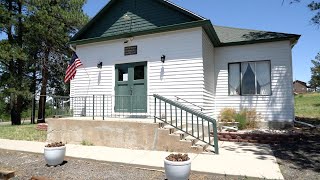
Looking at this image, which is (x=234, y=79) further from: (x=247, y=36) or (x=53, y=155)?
(x=53, y=155)

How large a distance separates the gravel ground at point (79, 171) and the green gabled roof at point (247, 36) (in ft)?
26.8

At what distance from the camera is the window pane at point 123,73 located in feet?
39.9

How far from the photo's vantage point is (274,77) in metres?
12.0

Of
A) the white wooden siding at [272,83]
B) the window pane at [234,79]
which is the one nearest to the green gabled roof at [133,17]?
the white wooden siding at [272,83]

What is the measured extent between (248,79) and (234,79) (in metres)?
0.62

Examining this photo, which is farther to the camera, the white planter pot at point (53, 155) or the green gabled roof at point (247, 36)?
the green gabled roof at point (247, 36)

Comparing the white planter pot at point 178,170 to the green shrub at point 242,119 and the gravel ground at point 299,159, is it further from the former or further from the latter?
the green shrub at point 242,119

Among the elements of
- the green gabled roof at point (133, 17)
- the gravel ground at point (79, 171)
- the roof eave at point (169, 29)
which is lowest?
the gravel ground at point (79, 171)

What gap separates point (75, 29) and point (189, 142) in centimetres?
1868

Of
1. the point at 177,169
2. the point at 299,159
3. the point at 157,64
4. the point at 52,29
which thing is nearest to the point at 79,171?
the point at 177,169

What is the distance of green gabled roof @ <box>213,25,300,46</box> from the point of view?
1189cm

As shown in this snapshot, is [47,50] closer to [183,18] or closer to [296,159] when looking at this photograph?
[183,18]

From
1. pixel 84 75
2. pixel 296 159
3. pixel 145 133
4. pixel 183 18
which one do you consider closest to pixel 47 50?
pixel 84 75

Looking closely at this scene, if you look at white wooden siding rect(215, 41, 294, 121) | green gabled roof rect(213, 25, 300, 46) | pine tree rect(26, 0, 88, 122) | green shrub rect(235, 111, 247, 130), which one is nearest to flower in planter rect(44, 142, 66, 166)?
green shrub rect(235, 111, 247, 130)
